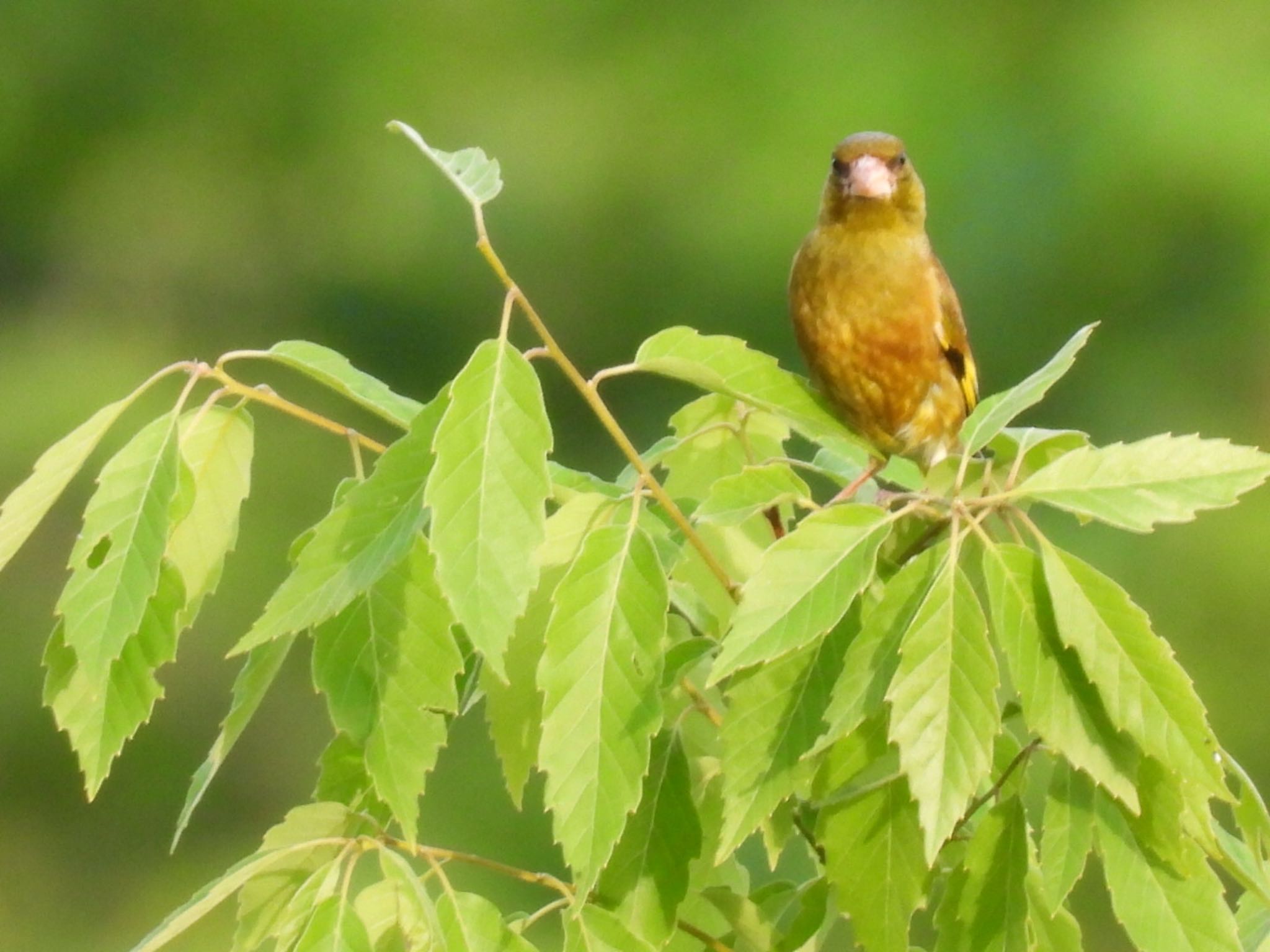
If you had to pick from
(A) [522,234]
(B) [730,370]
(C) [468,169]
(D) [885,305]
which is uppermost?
(C) [468,169]

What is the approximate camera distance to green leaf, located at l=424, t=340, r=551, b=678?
113 centimetres

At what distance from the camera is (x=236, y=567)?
25.0 feet

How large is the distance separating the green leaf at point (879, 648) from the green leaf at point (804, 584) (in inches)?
1.0

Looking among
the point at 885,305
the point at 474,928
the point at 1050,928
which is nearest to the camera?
the point at 474,928

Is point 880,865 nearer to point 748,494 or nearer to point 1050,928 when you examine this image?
point 1050,928

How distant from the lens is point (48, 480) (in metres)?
1.36

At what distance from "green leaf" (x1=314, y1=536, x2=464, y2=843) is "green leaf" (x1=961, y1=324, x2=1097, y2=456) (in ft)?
1.40

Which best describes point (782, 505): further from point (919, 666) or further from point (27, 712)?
point (27, 712)

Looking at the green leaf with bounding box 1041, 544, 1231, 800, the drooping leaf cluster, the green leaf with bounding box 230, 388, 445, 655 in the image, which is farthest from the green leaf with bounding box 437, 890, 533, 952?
the green leaf with bounding box 1041, 544, 1231, 800

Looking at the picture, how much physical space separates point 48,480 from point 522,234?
6.27 metres

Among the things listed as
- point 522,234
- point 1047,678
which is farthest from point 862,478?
point 522,234

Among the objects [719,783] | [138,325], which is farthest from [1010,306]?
[719,783]

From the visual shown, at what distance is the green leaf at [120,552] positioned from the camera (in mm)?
1249

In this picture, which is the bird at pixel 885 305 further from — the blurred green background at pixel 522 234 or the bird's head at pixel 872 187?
the blurred green background at pixel 522 234
